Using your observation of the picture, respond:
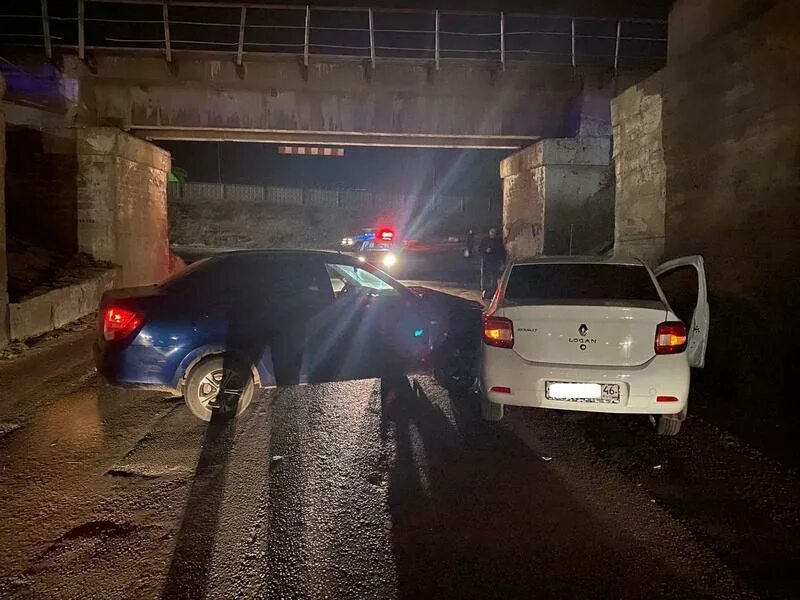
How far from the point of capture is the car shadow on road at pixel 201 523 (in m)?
2.74

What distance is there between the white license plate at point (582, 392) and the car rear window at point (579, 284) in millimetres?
634

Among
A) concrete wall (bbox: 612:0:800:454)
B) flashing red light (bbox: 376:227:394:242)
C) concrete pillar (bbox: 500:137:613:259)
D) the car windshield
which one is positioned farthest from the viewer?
flashing red light (bbox: 376:227:394:242)

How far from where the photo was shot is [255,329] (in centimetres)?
517

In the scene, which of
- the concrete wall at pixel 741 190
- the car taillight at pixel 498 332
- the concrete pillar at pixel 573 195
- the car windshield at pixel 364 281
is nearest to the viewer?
the car taillight at pixel 498 332

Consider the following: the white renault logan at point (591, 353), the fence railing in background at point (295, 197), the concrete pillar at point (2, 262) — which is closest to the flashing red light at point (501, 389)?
the white renault logan at point (591, 353)

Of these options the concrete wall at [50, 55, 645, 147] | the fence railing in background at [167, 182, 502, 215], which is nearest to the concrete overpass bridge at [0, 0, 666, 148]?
the concrete wall at [50, 55, 645, 147]

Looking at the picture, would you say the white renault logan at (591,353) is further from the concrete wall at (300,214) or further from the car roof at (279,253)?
the concrete wall at (300,214)

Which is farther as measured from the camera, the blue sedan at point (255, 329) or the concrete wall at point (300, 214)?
the concrete wall at point (300, 214)

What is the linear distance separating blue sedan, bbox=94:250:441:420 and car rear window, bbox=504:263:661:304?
1.48m

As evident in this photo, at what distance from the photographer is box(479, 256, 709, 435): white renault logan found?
14.0 feet

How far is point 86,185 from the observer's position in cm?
1148

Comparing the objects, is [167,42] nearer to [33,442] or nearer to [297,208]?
[33,442]

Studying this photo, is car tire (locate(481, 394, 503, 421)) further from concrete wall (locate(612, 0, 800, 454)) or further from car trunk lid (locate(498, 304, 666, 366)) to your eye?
concrete wall (locate(612, 0, 800, 454))

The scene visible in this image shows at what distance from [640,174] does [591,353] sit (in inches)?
202
